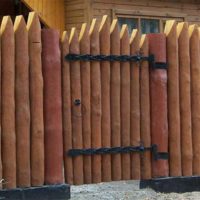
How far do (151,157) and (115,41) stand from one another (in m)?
1.52

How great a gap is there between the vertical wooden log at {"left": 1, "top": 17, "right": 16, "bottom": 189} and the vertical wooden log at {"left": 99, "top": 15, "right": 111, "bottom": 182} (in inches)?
46.9

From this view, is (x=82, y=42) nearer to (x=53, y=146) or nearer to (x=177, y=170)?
(x=53, y=146)

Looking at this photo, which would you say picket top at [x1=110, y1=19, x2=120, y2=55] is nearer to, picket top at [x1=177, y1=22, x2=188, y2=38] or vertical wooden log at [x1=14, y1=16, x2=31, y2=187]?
picket top at [x1=177, y1=22, x2=188, y2=38]

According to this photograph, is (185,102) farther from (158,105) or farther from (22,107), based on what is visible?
(22,107)

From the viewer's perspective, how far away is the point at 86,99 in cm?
655

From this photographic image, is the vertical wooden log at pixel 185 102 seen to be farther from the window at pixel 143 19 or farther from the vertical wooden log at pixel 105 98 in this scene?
the window at pixel 143 19

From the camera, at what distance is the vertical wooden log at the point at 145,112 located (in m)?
6.93

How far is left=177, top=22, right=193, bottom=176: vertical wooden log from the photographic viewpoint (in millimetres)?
7191

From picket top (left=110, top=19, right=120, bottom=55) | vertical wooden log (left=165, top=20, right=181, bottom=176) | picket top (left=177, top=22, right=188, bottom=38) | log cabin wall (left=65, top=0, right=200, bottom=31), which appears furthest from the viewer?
log cabin wall (left=65, top=0, right=200, bottom=31)

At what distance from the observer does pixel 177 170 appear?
713cm

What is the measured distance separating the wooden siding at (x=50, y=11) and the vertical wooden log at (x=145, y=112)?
5.09 metres

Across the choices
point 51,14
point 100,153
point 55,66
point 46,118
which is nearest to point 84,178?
point 100,153

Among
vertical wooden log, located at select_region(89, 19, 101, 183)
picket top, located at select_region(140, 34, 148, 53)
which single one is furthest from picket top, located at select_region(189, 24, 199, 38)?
vertical wooden log, located at select_region(89, 19, 101, 183)

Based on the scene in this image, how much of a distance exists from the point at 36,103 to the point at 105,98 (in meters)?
0.95
